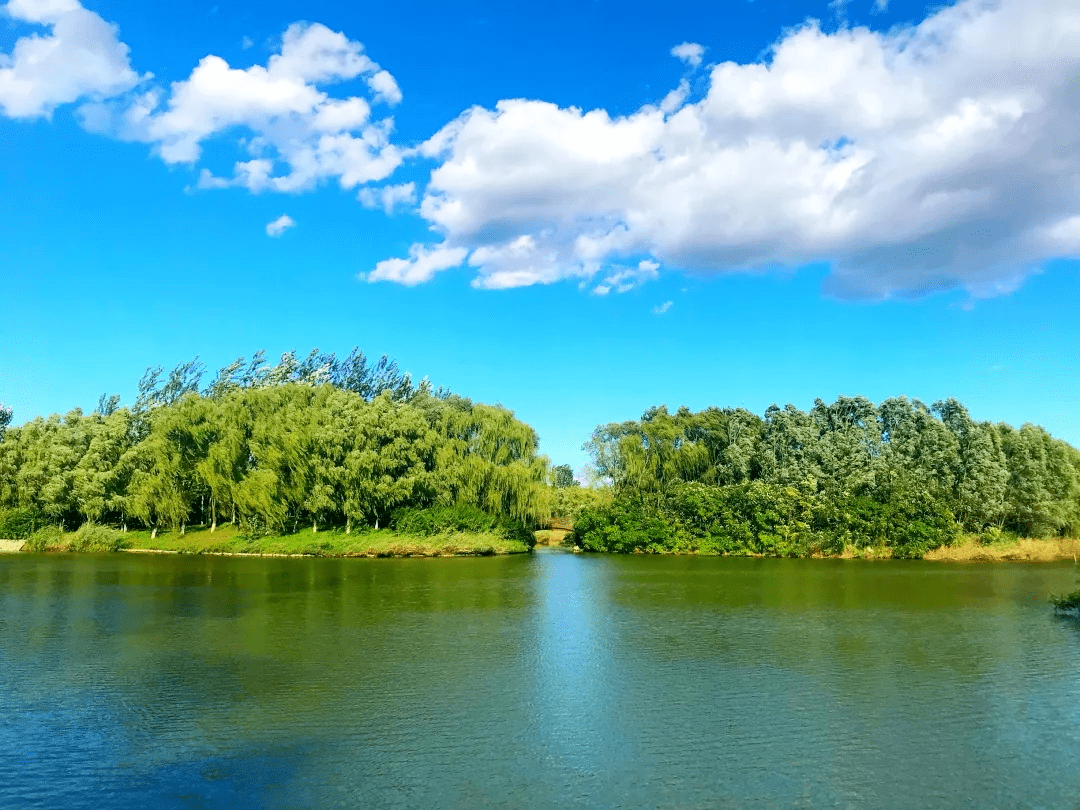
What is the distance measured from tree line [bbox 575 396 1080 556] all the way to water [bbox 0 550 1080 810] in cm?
2335

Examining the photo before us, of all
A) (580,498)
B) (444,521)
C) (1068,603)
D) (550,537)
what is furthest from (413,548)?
(1068,603)

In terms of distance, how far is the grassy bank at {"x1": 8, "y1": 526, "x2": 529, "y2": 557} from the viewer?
49.2 m

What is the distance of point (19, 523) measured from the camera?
55.9m

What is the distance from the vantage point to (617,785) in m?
10.1

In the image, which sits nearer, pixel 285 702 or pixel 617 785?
pixel 617 785

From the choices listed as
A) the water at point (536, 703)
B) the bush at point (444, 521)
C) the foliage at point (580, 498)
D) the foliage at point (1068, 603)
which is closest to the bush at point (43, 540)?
the bush at point (444, 521)

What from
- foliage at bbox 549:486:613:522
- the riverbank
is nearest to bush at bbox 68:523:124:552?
foliage at bbox 549:486:613:522

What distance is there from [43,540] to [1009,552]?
2454 inches

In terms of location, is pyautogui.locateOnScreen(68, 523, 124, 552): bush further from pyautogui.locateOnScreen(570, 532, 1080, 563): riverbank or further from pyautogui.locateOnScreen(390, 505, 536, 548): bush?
pyautogui.locateOnScreen(570, 532, 1080, 563): riverbank

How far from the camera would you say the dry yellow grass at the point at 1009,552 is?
46469mm

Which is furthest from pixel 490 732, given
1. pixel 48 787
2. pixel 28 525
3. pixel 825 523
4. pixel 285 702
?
pixel 28 525

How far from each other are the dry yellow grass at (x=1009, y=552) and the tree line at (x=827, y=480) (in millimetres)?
839

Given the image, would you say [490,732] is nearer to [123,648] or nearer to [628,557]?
[123,648]

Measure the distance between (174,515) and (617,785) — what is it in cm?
5136
